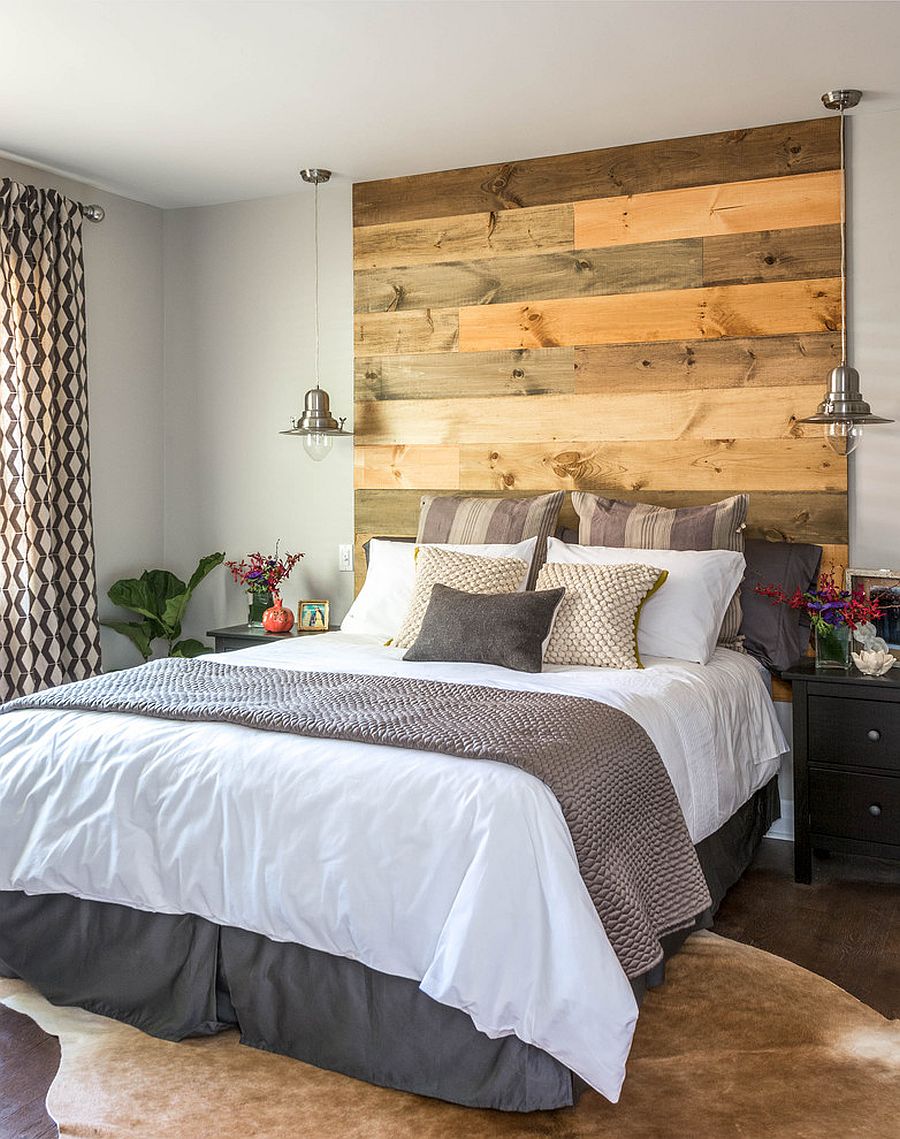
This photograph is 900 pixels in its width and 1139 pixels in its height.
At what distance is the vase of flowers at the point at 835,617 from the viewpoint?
3510mm

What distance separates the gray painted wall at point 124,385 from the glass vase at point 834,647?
9.86 ft

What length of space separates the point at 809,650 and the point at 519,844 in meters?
2.19

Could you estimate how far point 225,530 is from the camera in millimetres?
5000

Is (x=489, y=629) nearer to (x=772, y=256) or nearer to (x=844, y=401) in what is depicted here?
(x=844, y=401)

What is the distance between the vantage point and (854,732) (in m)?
3.40

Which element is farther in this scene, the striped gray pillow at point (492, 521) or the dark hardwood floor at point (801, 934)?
the striped gray pillow at point (492, 521)

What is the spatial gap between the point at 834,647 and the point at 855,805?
1.69 feet

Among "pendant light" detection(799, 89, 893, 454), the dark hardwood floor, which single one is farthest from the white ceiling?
the dark hardwood floor

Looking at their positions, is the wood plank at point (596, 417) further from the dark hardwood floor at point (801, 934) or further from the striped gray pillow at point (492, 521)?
the dark hardwood floor at point (801, 934)

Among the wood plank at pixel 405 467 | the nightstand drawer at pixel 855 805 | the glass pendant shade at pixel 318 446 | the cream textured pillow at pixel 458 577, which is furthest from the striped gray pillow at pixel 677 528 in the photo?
the glass pendant shade at pixel 318 446

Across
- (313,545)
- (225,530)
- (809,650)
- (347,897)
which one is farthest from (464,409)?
(347,897)

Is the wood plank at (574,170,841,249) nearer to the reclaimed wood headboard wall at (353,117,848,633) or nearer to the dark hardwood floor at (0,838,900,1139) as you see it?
the reclaimed wood headboard wall at (353,117,848,633)

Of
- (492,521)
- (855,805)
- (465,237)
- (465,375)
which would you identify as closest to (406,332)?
(465,375)

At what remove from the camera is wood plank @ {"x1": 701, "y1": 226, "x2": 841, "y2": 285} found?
3828 mm
